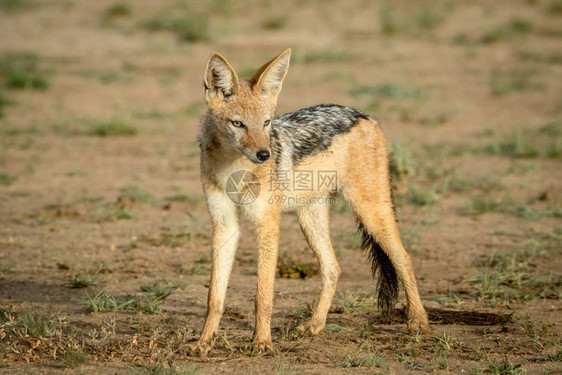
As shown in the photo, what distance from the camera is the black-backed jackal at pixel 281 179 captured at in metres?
4.79

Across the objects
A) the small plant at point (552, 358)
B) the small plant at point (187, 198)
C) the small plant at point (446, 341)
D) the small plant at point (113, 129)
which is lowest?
the small plant at point (552, 358)

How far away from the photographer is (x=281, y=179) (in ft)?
16.4

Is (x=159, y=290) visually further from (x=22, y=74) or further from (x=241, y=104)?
(x=22, y=74)

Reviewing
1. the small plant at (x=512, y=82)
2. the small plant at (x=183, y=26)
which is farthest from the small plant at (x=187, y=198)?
the small plant at (x=183, y=26)

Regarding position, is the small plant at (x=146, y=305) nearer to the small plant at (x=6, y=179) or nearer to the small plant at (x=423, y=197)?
the small plant at (x=423, y=197)

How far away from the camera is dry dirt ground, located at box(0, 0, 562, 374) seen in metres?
4.85

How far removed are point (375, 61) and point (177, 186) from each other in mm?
6766

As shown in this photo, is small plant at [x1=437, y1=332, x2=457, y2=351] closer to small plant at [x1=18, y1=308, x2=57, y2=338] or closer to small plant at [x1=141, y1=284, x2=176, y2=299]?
small plant at [x1=141, y1=284, x2=176, y2=299]

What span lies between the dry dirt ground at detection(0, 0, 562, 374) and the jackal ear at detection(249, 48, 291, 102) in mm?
1491

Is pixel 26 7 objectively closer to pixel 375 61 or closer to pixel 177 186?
pixel 375 61

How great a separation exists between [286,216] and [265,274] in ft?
10.6

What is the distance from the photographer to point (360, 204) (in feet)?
17.6

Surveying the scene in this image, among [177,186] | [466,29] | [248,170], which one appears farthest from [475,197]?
[466,29]

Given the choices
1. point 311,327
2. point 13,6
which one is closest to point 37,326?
point 311,327
